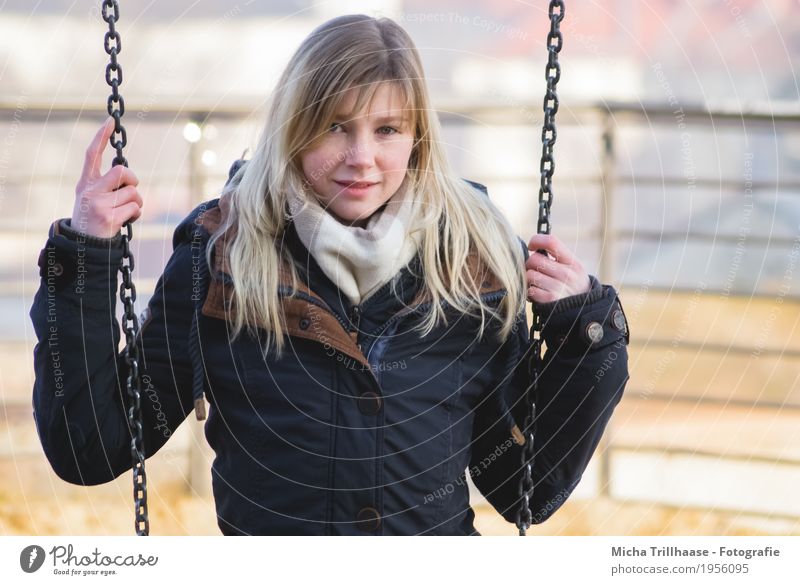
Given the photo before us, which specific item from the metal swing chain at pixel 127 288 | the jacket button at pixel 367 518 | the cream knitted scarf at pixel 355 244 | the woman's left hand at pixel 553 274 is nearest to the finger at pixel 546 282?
the woman's left hand at pixel 553 274

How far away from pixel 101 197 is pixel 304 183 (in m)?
0.23

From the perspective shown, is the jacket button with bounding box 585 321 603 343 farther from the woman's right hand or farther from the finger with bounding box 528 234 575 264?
the woman's right hand

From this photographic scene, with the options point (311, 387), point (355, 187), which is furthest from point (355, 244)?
point (311, 387)

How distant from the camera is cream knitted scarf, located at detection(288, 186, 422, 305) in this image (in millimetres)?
1189

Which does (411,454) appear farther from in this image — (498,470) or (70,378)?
(70,378)

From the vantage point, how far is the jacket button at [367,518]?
3.89 feet

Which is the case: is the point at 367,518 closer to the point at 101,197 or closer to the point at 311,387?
the point at 311,387

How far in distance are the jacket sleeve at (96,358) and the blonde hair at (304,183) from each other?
0.26 ft

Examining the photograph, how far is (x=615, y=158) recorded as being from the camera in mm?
2734

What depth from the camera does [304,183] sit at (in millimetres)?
1237

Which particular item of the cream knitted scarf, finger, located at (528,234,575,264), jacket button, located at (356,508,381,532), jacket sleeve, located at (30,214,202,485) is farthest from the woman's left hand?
jacket sleeve, located at (30,214,202,485)
